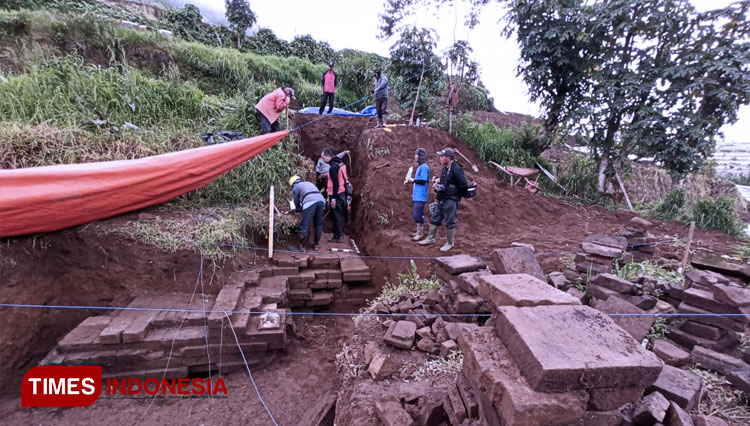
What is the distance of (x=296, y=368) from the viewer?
390 cm

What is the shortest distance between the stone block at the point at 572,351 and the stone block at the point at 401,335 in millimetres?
1251

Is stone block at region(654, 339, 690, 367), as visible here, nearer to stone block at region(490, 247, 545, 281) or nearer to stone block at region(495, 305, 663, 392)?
stone block at region(490, 247, 545, 281)

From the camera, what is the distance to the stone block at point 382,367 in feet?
8.98

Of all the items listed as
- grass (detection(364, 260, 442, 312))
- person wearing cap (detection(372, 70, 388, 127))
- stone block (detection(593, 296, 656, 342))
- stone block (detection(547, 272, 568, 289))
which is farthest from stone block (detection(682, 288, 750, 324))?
person wearing cap (detection(372, 70, 388, 127))

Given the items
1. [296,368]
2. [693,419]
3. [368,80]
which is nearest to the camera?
[693,419]

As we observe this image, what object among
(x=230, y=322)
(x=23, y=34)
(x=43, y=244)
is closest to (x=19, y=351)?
(x=43, y=244)

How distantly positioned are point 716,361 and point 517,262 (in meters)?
1.61

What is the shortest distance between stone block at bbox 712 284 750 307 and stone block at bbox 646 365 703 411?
105 centimetres

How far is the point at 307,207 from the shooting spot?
521 centimetres

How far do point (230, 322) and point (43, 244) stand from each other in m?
2.80

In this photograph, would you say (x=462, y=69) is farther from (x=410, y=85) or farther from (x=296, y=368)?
(x=296, y=368)

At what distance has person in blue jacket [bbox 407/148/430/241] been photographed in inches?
207

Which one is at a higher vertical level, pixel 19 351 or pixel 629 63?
pixel 629 63

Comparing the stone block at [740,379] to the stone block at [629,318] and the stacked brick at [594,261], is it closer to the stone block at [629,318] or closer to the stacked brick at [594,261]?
the stone block at [629,318]
